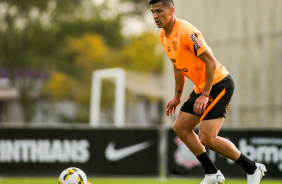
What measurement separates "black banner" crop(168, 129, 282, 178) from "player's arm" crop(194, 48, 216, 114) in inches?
259

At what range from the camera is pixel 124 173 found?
15.4m

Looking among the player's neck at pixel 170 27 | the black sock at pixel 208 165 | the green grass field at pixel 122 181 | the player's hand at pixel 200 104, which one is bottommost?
the green grass field at pixel 122 181

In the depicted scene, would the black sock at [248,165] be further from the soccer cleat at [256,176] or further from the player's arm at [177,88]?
the player's arm at [177,88]

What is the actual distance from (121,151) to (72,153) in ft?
4.01

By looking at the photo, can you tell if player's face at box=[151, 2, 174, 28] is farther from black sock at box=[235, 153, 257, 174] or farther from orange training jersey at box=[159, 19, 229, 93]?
black sock at box=[235, 153, 257, 174]

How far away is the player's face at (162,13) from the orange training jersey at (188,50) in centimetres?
15

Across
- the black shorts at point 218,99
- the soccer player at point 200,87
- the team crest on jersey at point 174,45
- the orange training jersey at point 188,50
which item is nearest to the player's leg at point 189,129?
the soccer player at point 200,87

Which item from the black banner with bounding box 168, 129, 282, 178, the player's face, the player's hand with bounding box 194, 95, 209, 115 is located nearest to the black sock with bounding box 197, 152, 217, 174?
the player's hand with bounding box 194, 95, 209, 115

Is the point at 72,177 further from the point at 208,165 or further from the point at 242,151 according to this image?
the point at 242,151

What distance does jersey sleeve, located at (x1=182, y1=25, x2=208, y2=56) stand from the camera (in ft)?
26.0

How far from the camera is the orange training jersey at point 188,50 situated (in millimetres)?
7961

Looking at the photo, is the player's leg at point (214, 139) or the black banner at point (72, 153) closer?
the player's leg at point (214, 139)

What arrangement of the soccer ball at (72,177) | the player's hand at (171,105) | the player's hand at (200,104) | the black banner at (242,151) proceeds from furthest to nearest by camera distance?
the black banner at (242,151) → the player's hand at (171,105) → the soccer ball at (72,177) → the player's hand at (200,104)

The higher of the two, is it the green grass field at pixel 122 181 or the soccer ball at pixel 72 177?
the soccer ball at pixel 72 177
